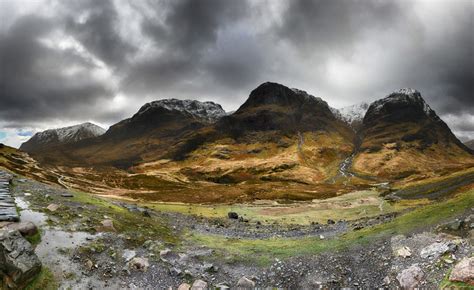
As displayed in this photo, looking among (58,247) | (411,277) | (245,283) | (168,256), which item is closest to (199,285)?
Result: (245,283)

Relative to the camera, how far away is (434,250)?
19047 millimetres

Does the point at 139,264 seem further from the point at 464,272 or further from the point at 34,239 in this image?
the point at 464,272

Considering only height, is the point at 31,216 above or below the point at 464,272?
above

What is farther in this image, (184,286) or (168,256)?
(168,256)

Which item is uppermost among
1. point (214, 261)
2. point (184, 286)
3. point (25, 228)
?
point (25, 228)

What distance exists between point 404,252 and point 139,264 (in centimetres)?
1796

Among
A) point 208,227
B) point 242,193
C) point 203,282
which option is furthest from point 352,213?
point 203,282

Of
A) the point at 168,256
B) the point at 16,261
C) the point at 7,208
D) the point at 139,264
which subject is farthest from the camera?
the point at 7,208

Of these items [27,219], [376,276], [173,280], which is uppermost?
[27,219]

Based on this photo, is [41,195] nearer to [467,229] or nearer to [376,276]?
[376,276]

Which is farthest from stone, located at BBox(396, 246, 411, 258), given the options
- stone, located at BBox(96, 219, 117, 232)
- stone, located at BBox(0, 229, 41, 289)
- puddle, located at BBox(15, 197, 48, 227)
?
puddle, located at BBox(15, 197, 48, 227)

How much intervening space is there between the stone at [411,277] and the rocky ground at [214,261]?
0.17 ft

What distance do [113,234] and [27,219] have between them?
655cm

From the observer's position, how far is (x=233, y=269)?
22.7m
